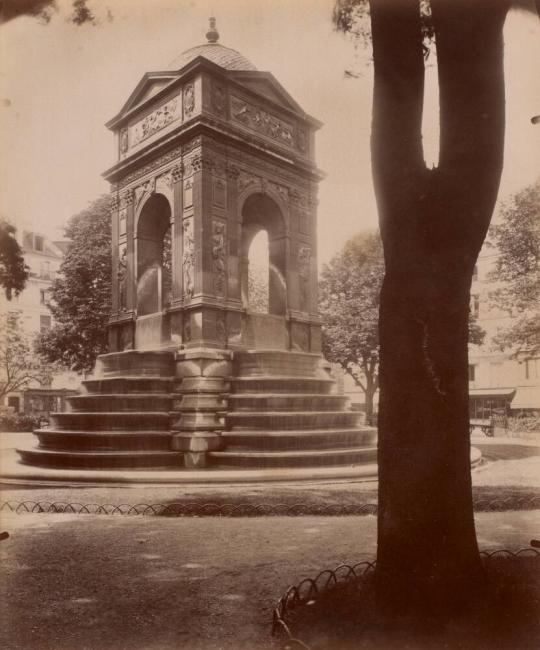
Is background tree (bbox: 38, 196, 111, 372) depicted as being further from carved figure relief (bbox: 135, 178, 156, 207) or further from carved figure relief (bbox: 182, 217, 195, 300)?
carved figure relief (bbox: 182, 217, 195, 300)

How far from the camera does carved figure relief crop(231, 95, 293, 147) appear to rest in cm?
A: 1664

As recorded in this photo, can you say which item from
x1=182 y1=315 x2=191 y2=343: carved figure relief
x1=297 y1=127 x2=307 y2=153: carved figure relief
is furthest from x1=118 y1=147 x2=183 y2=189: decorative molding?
x1=182 y1=315 x2=191 y2=343: carved figure relief

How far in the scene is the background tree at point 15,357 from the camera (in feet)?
22.9

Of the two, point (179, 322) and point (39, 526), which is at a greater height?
point (179, 322)

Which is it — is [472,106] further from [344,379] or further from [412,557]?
[344,379]

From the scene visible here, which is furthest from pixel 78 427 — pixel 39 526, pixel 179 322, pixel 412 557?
pixel 412 557

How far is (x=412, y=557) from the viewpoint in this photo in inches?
163

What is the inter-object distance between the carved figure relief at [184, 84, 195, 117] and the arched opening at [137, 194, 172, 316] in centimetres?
265

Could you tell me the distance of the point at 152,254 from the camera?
61.7ft

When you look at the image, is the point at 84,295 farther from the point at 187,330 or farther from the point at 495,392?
the point at 495,392

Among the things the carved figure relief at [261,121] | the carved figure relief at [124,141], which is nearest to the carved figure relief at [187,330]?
the carved figure relief at [261,121]

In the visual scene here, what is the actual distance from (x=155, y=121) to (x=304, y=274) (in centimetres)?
607

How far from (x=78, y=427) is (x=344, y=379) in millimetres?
8109

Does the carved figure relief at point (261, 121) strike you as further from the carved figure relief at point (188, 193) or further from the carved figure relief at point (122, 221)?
the carved figure relief at point (122, 221)
